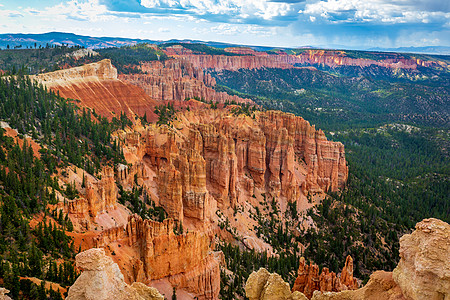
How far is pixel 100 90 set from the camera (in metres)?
83.3

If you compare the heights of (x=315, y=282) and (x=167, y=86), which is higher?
(x=167, y=86)

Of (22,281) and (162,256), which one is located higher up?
(22,281)

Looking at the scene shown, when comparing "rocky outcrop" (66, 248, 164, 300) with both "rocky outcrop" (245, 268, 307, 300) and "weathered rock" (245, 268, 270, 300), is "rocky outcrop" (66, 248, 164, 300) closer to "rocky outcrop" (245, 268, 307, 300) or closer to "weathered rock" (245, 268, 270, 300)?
"weathered rock" (245, 268, 270, 300)

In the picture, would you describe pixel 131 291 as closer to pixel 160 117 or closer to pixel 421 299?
pixel 421 299

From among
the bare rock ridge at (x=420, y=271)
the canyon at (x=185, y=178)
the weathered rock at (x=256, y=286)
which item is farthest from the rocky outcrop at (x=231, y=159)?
the bare rock ridge at (x=420, y=271)

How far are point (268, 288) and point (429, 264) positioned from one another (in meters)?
7.32

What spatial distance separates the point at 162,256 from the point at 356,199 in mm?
50670

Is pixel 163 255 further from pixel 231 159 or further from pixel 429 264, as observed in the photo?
pixel 231 159

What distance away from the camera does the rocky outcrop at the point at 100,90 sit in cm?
7625

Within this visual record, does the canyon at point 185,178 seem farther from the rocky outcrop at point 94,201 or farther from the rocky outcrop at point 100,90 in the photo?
the rocky outcrop at point 100,90

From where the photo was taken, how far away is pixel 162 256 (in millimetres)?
33125

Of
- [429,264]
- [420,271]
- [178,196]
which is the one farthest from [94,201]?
[429,264]

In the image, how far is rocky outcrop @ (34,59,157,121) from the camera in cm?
7625

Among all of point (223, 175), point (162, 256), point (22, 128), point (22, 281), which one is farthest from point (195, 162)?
point (22, 281)
